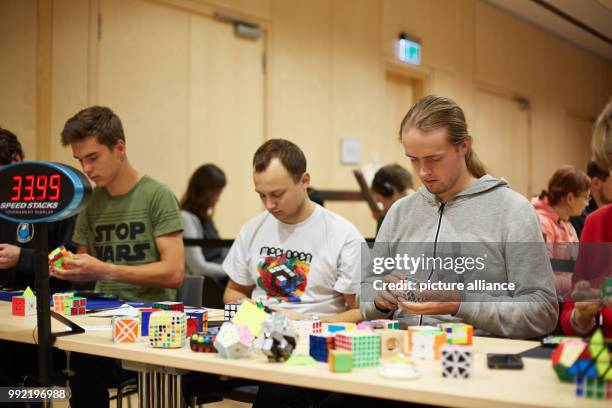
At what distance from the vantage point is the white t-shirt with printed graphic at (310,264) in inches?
105

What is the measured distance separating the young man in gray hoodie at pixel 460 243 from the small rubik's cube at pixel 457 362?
400mm

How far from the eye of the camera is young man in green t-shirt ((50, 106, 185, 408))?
3.02 m

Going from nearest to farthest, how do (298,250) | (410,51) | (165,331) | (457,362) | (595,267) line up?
(457,362), (165,331), (595,267), (298,250), (410,51)

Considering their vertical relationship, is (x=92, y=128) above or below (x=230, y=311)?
above

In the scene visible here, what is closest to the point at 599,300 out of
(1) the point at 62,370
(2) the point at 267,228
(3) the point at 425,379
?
(3) the point at 425,379

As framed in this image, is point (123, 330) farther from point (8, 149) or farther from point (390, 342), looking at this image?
point (8, 149)

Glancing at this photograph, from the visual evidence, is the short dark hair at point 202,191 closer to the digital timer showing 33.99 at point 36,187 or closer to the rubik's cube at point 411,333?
the digital timer showing 33.99 at point 36,187

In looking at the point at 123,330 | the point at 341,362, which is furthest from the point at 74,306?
the point at 341,362

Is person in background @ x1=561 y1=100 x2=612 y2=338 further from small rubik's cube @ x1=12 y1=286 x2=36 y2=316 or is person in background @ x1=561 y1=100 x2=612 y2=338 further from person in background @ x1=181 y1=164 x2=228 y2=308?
person in background @ x1=181 y1=164 x2=228 y2=308

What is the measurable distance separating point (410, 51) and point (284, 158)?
5096 millimetres

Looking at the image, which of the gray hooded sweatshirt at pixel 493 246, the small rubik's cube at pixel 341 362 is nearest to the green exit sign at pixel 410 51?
the gray hooded sweatshirt at pixel 493 246

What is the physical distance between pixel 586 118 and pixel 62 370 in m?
10.9

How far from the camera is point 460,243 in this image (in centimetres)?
217

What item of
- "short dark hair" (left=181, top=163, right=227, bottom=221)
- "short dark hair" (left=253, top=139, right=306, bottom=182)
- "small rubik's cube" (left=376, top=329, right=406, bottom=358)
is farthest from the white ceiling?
"small rubik's cube" (left=376, top=329, right=406, bottom=358)
